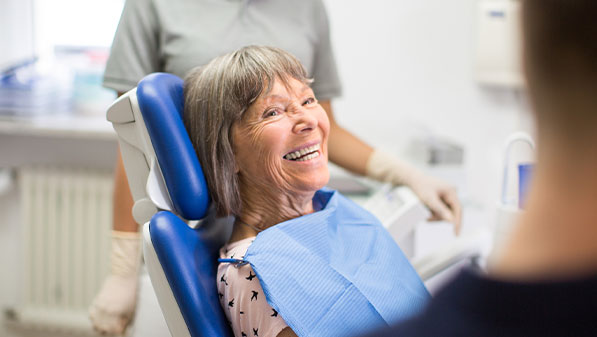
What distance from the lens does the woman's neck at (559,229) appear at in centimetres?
48

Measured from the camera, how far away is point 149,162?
1.18m

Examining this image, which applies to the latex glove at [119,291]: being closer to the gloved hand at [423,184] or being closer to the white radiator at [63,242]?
the gloved hand at [423,184]

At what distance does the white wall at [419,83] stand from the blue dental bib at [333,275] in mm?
1268

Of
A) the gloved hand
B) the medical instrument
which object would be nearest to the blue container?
the medical instrument

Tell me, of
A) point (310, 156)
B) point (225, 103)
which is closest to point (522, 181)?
point (310, 156)

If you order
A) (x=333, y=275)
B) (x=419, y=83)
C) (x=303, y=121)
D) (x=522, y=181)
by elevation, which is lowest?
(x=419, y=83)

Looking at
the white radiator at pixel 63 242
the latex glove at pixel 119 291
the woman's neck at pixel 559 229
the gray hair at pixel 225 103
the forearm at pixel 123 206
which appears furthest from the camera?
the white radiator at pixel 63 242

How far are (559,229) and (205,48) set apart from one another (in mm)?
1174

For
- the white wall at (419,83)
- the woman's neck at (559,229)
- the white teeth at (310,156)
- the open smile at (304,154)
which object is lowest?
the white wall at (419,83)

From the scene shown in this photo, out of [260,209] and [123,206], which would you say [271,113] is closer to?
[260,209]

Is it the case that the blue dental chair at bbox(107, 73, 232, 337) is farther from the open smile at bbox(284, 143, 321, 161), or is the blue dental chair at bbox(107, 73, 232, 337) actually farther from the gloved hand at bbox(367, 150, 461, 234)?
the gloved hand at bbox(367, 150, 461, 234)

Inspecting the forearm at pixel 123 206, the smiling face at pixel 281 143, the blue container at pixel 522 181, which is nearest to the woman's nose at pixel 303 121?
the smiling face at pixel 281 143

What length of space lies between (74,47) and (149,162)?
73.1 inches

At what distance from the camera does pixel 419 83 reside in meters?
2.55
